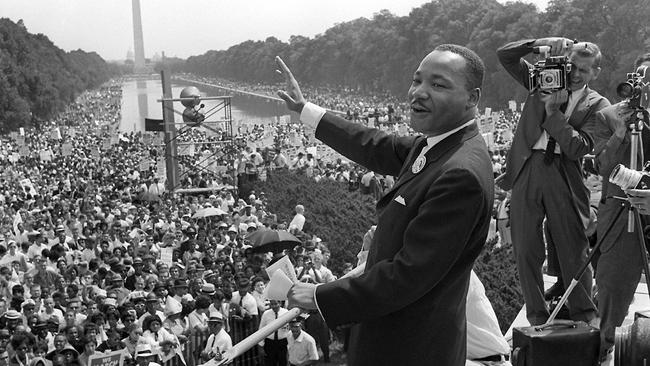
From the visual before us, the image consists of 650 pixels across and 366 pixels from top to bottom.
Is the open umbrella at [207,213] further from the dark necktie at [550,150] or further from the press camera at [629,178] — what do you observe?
the press camera at [629,178]

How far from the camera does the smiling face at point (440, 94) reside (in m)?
3.04

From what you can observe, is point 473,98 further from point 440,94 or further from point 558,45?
point 558,45

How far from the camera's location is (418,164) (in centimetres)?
310

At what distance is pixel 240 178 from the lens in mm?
25688

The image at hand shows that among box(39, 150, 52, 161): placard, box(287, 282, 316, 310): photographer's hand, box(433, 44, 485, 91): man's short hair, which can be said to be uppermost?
box(433, 44, 485, 91): man's short hair

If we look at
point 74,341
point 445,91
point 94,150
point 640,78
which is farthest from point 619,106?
point 94,150

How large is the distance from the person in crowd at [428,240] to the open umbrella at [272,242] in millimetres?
9773

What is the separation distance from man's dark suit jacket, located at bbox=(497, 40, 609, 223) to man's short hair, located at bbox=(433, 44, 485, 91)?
5.72ft

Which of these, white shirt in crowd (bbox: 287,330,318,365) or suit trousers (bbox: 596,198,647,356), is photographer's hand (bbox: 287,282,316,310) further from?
white shirt in crowd (bbox: 287,330,318,365)

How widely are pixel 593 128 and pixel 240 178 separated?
21147 millimetres

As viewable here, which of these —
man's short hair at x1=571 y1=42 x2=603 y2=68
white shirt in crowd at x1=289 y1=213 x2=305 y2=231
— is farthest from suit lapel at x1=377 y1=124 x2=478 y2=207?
white shirt in crowd at x1=289 y1=213 x2=305 y2=231

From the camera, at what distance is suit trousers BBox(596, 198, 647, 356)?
4688mm

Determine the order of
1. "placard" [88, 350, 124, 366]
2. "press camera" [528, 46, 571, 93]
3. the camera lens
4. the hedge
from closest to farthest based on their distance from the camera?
1. the camera lens
2. "press camera" [528, 46, 571, 93]
3. "placard" [88, 350, 124, 366]
4. the hedge

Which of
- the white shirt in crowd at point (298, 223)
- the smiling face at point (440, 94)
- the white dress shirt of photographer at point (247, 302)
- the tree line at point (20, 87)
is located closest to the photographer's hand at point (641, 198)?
the smiling face at point (440, 94)
